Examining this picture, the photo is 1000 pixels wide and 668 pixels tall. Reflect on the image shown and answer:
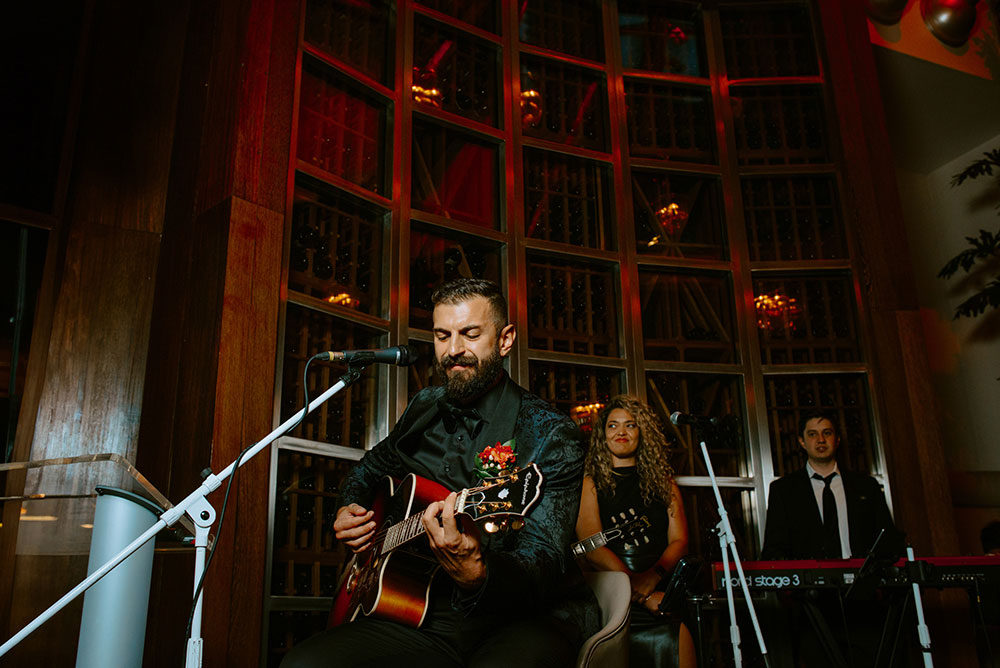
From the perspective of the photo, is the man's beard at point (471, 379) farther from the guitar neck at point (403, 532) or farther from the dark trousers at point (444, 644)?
the dark trousers at point (444, 644)

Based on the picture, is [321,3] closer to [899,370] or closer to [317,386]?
[317,386]

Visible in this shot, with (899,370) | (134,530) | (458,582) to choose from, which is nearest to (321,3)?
(134,530)

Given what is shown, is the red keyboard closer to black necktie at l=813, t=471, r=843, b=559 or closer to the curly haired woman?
the curly haired woman

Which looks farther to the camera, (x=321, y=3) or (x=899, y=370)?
(x=899, y=370)

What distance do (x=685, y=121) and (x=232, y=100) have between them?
117 inches

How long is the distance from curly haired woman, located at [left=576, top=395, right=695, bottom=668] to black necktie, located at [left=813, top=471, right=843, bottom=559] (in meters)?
0.81

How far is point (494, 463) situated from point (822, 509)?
2.72 m

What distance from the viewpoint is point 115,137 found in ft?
13.2

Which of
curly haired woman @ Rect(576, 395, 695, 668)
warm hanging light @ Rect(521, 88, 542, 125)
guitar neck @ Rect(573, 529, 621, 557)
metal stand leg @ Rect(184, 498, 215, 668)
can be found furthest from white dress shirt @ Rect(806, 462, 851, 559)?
metal stand leg @ Rect(184, 498, 215, 668)

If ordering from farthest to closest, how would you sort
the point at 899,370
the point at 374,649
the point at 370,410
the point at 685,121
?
1. the point at 685,121
2. the point at 899,370
3. the point at 370,410
4. the point at 374,649

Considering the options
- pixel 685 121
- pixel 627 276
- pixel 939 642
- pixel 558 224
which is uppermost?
pixel 685 121

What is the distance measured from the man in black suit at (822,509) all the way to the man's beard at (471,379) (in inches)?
91.3

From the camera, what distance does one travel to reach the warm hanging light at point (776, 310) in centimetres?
505

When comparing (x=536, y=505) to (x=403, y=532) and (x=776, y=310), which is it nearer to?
(x=403, y=532)
